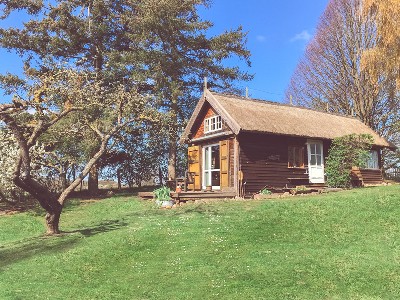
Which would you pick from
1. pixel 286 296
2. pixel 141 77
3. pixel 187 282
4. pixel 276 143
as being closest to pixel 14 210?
pixel 141 77

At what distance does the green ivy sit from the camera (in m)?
22.2

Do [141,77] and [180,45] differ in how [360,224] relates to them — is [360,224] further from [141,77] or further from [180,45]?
[180,45]

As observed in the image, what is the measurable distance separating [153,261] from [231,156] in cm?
1175

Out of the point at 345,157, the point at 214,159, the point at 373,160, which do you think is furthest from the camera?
the point at 373,160

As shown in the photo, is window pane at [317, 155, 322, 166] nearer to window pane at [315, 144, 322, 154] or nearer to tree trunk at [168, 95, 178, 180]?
window pane at [315, 144, 322, 154]

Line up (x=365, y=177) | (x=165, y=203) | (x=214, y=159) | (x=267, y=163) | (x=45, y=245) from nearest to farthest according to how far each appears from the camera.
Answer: (x=45, y=245) → (x=165, y=203) → (x=267, y=163) → (x=214, y=159) → (x=365, y=177)

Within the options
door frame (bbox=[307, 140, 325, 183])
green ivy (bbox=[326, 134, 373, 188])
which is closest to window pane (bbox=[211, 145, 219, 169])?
door frame (bbox=[307, 140, 325, 183])

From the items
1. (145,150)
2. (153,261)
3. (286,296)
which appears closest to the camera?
(286,296)

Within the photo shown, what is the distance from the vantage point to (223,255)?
32.2 ft

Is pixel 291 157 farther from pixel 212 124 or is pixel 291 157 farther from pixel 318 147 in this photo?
pixel 212 124

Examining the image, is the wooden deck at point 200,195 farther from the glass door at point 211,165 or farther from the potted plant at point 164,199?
the glass door at point 211,165

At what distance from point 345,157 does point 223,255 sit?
48.9ft

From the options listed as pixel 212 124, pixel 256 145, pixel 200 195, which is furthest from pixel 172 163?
pixel 200 195

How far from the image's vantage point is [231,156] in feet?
68.8
